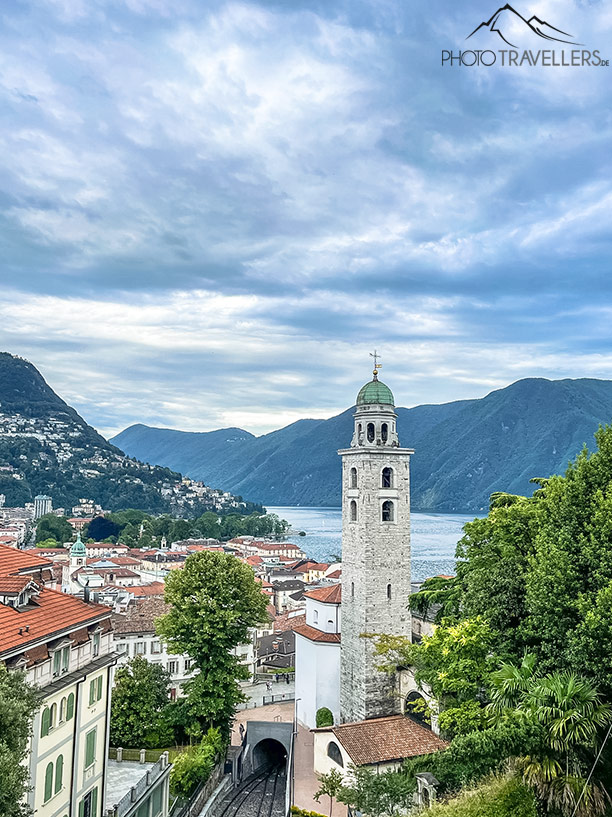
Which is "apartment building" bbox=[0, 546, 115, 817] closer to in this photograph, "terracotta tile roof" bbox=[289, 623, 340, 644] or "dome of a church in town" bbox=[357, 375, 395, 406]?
"terracotta tile roof" bbox=[289, 623, 340, 644]

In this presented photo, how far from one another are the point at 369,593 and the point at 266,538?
11775 centimetres

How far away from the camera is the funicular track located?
85.9ft

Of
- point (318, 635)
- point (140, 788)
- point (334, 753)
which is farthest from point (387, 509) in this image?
point (140, 788)

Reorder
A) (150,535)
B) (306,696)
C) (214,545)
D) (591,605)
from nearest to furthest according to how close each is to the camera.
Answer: (591,605), (306,696), (214,545), (150,535)

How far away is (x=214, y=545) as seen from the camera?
116438 mm

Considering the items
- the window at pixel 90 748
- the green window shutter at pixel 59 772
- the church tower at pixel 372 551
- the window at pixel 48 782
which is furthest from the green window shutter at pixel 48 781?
the church tower at pixel 372 551

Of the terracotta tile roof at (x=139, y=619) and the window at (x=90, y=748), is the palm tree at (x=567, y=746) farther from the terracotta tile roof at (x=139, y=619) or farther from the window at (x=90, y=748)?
the terracotta tile roof at (x=139, y=619)

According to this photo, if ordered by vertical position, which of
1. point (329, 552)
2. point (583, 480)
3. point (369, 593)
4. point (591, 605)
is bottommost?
point (329, 552)

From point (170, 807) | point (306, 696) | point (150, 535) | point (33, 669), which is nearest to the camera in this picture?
point (33, 669)

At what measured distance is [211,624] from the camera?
1061 inches

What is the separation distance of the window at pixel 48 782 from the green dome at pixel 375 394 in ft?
64.4

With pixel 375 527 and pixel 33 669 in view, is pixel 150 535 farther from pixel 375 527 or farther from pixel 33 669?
pixel 33 669

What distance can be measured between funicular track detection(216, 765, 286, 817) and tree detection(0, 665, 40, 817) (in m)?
18.5

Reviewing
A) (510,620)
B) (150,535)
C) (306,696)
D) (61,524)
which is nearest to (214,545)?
(150,535)
